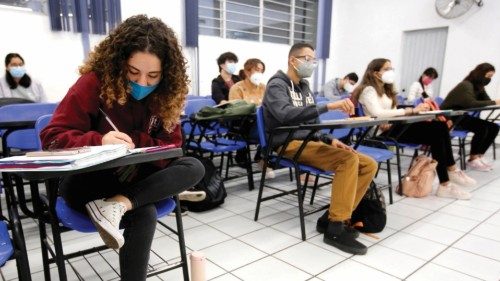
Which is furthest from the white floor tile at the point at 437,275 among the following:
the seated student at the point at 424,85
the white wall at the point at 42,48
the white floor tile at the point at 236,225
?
the seated student at the point at 424,85

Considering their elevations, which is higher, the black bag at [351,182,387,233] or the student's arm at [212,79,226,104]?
the student's arm at [212,79,226,104]

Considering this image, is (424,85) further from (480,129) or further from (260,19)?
(260,19)

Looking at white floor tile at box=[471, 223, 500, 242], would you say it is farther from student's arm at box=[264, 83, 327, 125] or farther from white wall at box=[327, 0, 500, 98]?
white wall at box=[327, 0, 500, 98]

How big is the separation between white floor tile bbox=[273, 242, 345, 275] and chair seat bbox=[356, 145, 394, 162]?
0.77 meters

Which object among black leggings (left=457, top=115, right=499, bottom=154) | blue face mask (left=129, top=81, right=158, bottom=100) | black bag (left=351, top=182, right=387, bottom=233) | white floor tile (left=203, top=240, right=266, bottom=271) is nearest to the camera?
blue face mask (left=129, top=81, right=158, bottom=100)

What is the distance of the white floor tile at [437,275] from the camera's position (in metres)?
1.58

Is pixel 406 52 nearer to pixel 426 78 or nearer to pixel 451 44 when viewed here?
pixel 451 44

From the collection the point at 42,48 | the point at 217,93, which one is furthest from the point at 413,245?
the point at 42,48

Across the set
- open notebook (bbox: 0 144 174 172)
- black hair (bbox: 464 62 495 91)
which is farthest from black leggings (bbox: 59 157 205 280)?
black hair (bbox: 464 62 495 91)

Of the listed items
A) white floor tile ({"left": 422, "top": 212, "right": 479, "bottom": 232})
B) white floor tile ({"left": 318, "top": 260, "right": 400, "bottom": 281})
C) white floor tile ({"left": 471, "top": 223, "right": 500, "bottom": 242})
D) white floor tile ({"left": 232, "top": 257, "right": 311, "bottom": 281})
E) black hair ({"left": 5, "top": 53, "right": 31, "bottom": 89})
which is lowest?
white floor tile ({"left": 422, "top": 212, "right": 479, "bottom": 232})

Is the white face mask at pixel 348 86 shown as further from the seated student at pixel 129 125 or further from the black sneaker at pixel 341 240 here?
the seated student at pixel 129 125

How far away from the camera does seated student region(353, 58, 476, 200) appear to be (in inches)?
105

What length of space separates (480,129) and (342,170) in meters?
2.69

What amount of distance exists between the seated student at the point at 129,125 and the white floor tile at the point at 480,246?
161 centimetres
